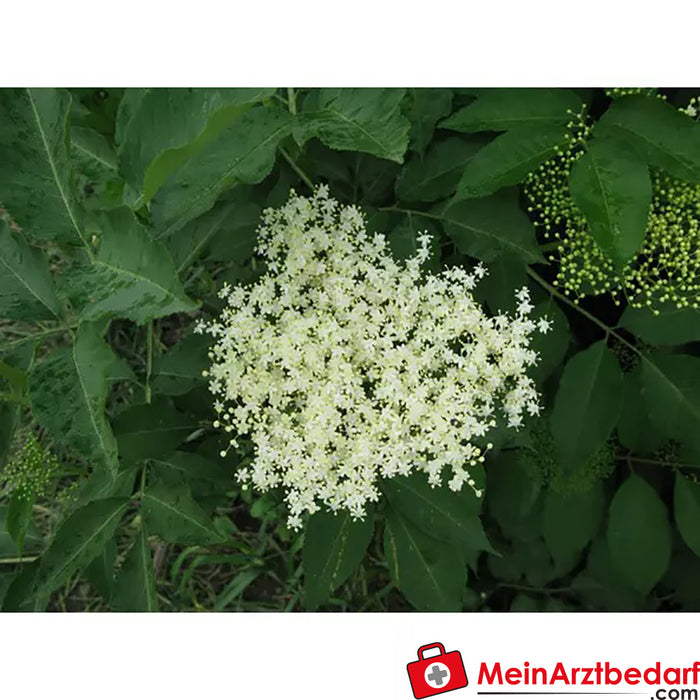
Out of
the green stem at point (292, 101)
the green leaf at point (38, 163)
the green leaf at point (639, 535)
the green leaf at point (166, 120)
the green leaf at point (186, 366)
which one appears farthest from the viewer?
the green leaf at point (639, 535)

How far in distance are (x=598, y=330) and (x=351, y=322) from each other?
683mm

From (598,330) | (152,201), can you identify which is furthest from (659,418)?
(152,201)

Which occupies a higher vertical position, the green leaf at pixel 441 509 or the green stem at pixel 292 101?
the green stem at pixel 292 101

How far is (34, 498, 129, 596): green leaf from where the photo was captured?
120 cm

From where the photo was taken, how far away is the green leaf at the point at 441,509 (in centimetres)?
129

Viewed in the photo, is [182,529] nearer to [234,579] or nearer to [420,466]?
[420,466]

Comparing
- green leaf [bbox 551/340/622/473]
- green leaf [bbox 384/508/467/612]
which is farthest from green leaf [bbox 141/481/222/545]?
green leaf [bbox 551/340/622/473]

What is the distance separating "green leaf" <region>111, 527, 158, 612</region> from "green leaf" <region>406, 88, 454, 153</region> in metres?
0.86

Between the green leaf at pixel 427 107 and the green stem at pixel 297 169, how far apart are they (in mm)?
209

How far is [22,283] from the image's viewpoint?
3.97 feet

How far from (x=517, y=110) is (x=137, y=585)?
1012 millimetres

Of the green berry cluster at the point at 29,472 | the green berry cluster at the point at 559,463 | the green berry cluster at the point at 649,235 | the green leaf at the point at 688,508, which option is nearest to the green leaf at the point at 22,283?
the green berry cluster at the point at 29,472
